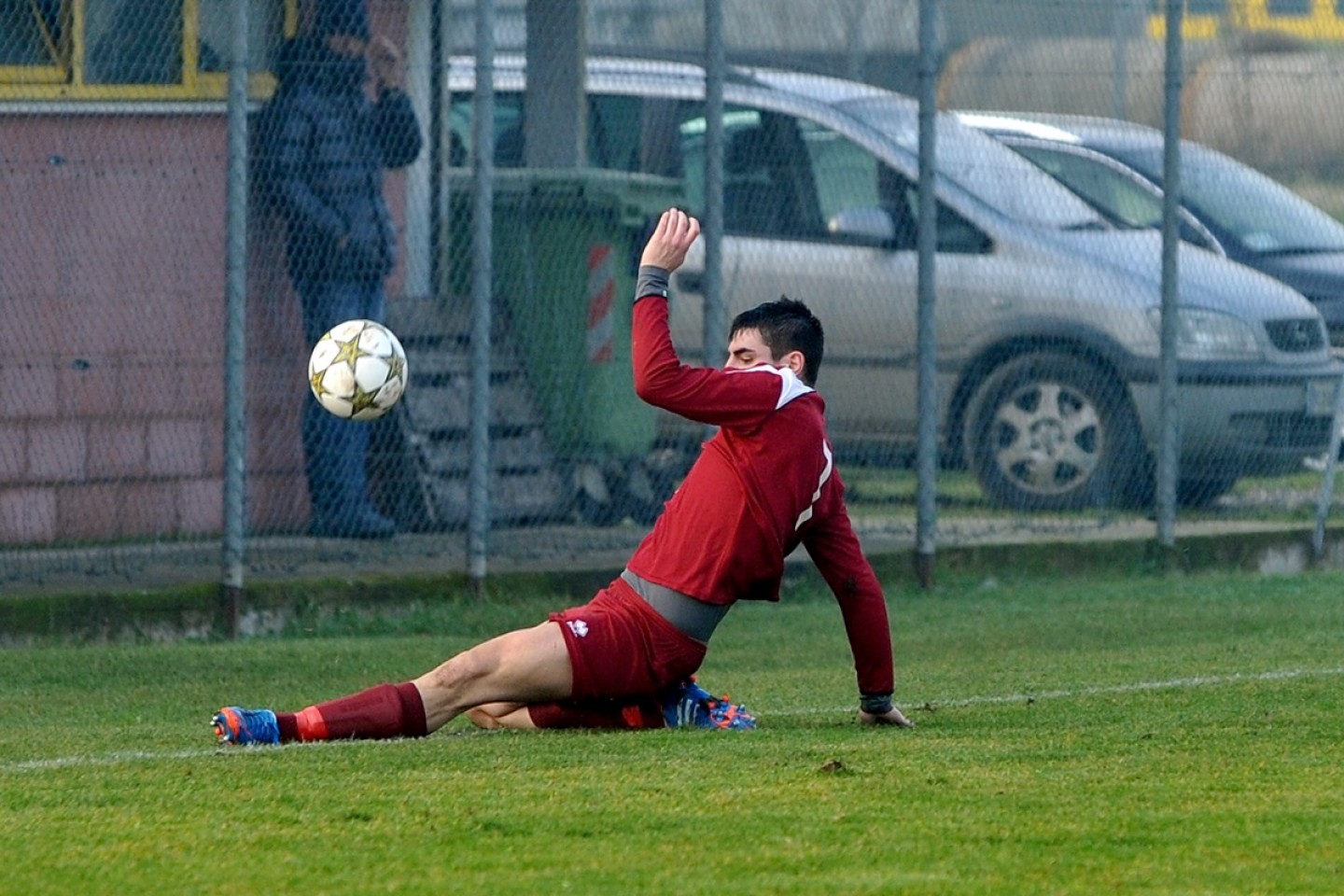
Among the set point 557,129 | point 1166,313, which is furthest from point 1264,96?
point 557,129

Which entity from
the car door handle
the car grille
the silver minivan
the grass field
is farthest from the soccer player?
the car grille

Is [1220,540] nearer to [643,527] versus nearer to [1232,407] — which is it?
[1232,407]

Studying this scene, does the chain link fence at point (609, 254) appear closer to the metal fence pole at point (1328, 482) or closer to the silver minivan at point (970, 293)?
the silver minivan at point (970, 293)

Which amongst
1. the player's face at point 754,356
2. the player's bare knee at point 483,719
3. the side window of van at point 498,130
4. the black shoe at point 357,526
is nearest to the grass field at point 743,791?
the player's bare knee at point 483,719

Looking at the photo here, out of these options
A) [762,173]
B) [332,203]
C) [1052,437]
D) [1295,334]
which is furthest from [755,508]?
[1295,334]

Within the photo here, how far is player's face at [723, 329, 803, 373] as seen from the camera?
6535mm

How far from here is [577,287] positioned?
11.3 metres

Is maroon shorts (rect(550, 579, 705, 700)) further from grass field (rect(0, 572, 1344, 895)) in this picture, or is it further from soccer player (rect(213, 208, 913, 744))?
grass field (rect(0, 572, 1344, 895))

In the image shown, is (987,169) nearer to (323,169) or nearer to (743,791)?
(323,169)

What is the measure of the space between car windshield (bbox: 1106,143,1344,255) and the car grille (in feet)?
2.12

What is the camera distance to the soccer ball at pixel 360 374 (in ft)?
26.5

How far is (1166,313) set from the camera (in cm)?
1150

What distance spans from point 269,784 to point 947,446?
21.3 ft

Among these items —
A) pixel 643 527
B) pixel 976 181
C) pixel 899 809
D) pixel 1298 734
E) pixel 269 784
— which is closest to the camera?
pixel 899 809
